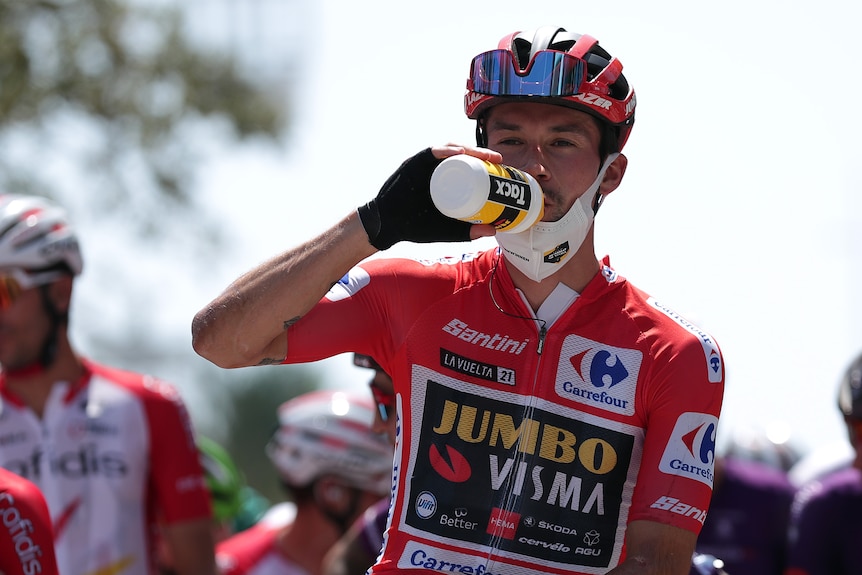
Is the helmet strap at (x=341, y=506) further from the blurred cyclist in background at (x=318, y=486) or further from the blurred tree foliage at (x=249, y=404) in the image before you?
the blurred tree foliage at (x=249, y=404)

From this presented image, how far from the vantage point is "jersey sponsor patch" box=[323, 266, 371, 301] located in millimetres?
4336

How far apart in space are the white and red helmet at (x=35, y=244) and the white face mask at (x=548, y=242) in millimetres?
3457

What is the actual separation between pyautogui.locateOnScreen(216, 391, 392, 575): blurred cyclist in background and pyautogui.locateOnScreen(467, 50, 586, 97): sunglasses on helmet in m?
4.31

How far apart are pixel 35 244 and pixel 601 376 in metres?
3.83

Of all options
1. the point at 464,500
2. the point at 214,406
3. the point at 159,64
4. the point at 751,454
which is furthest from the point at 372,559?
the point at 214,406

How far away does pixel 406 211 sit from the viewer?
4.11 m

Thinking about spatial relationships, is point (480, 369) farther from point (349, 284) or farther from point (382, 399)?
point (382, 399)

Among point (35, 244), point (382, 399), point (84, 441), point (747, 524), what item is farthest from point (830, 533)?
point (35, 244)

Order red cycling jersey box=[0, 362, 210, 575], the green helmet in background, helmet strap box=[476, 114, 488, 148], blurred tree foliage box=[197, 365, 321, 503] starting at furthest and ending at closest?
blurred tree foliage box=[197, 365, 321, 503]
the green helmet in background
red cycling jersey box=[0, 362, 210, 575]
helmet strap box=[476, 114, 488, 148]

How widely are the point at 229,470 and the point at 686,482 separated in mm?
6587

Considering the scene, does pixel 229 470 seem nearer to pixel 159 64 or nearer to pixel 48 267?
pixel 48 267

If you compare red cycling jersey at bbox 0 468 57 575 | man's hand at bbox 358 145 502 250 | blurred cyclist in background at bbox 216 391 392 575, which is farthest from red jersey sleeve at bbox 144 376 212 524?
man's hand at bbox 358 145 502 250

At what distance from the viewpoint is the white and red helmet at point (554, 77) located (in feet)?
14.2

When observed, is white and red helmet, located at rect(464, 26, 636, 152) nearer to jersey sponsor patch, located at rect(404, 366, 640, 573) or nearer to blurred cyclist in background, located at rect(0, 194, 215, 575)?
jersey sponsor patch, located at rect(404, 366, 640, 573)
